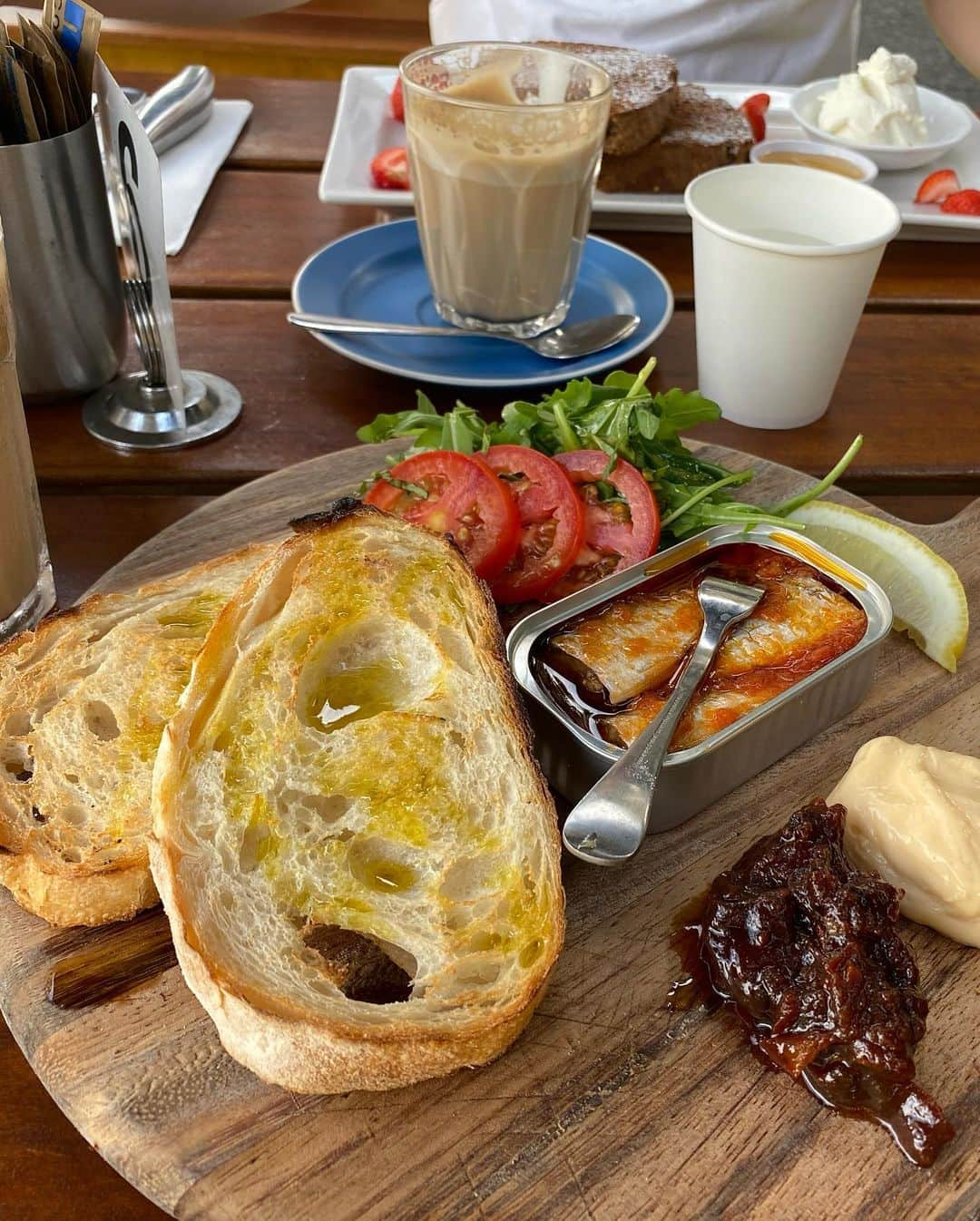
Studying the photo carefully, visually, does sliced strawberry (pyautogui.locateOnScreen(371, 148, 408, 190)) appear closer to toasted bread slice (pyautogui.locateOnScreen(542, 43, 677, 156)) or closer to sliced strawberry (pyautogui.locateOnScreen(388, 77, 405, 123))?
sliced strawberry (pyautogui.locateOnScreen(388, 77, 405, 123))

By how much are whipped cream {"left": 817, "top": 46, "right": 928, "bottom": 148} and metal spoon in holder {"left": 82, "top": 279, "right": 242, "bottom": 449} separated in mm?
2690

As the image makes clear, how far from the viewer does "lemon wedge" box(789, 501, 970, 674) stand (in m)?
2.32

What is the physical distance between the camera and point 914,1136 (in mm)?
1500

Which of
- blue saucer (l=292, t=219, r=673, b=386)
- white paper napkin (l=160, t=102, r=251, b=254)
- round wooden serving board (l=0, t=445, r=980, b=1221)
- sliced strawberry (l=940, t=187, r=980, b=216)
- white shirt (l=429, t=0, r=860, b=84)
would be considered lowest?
round wooden serving board (l=0, t=445, r=980, b=1221)

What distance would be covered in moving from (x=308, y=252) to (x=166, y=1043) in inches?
115

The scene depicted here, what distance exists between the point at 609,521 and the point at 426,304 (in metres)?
1.42

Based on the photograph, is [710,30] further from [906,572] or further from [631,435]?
[906,572]

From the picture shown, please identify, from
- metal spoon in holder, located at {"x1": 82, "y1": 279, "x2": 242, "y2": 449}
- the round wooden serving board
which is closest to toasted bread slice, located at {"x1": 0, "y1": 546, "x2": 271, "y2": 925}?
the round wooden serving board

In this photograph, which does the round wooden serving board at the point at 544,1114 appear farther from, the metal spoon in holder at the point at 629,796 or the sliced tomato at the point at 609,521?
the sliced tomato at the point at 609,521

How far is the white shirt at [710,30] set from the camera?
4.91 meters

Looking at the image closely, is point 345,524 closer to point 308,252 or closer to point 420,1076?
point 420,1076

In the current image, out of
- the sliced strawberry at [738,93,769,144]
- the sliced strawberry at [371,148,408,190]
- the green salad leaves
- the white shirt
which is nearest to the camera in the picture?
the green salad leaves

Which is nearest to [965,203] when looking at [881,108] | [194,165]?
[881,108]

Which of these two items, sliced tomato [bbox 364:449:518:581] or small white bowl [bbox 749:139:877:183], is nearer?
sliced tomato [bbox 364:449:518:581]
